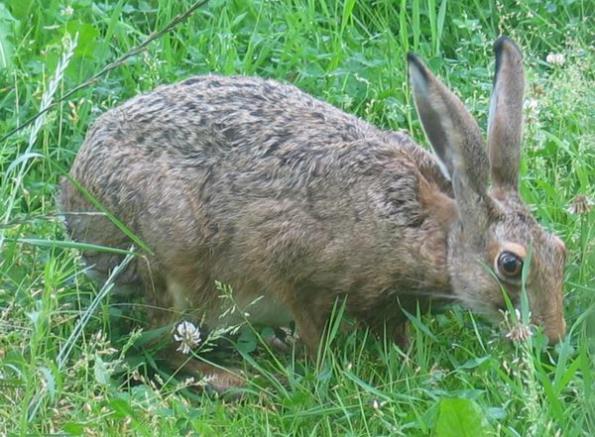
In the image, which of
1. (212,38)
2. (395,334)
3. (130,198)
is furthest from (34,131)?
(212,38)

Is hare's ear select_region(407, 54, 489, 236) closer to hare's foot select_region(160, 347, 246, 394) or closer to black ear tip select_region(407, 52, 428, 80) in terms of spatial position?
black ear tip select_region(407, 52, 428, 80)

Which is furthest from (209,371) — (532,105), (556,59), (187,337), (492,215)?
(556,59)

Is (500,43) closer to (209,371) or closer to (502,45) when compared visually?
(502,45)

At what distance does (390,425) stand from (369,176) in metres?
1.07

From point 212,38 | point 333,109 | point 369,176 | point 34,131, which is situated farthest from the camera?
point 212,38

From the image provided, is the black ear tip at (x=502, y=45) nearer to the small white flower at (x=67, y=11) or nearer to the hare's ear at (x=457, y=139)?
the hare's ear at (x=457, y=139)

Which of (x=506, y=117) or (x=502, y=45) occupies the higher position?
(x=502, y=45)

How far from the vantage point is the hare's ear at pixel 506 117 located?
5461 mm

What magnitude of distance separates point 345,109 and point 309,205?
48.6 inches

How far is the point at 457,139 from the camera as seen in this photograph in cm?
529

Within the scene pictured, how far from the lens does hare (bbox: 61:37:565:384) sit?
17.5 ft

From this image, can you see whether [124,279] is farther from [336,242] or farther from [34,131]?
[34,131]

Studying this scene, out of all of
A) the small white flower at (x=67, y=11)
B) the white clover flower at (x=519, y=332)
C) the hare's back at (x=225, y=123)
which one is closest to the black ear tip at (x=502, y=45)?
the hare's back at (x=225, y=123)

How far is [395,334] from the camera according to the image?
5652mm
